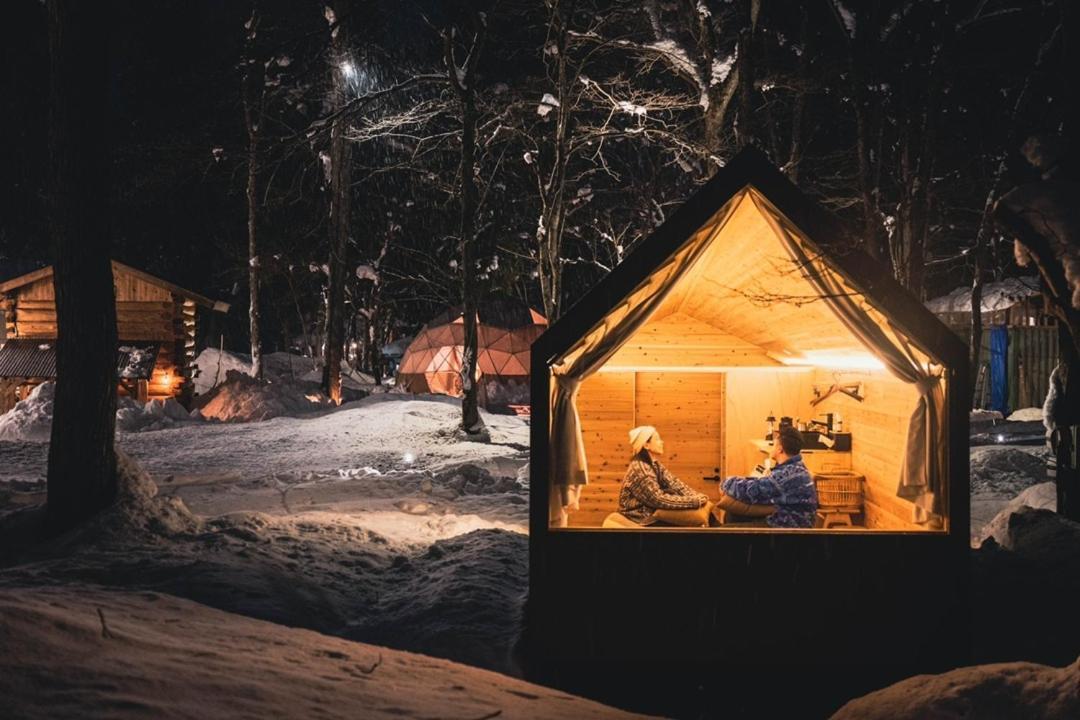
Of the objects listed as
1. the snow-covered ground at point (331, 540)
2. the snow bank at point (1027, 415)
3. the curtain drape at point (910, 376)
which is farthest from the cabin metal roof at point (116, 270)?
the snow bank at point (1027, 415)

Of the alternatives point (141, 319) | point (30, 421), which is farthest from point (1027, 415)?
point (141, 319)

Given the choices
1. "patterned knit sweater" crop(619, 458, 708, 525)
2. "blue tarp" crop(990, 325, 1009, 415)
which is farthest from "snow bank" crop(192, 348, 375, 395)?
"patterned knit sweater" crop(619, 458, 708, 525)

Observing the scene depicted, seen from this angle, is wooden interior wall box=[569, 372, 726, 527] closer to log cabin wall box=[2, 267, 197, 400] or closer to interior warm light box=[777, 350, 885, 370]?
interior warm light box=[777, 350, 885, 370]

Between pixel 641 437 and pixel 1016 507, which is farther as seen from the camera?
pixel 1016 507

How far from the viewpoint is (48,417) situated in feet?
57.0

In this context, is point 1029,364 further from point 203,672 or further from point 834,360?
point 203,672

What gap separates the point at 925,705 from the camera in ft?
12.0

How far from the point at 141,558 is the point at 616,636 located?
4116mm

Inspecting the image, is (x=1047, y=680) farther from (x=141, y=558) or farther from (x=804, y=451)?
(x=141, y=558)

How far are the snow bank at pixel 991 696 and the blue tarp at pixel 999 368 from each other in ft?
71.6

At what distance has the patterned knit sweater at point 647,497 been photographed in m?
7.00

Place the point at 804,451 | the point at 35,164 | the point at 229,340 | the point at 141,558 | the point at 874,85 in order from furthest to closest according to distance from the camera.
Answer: the point at 229,340
the point at 35,164
the point at 874,85
the point at 804,451
the point at 141,558

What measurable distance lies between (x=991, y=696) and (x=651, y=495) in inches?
144

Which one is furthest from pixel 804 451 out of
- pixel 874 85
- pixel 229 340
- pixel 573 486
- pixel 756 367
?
pixel 229 340
